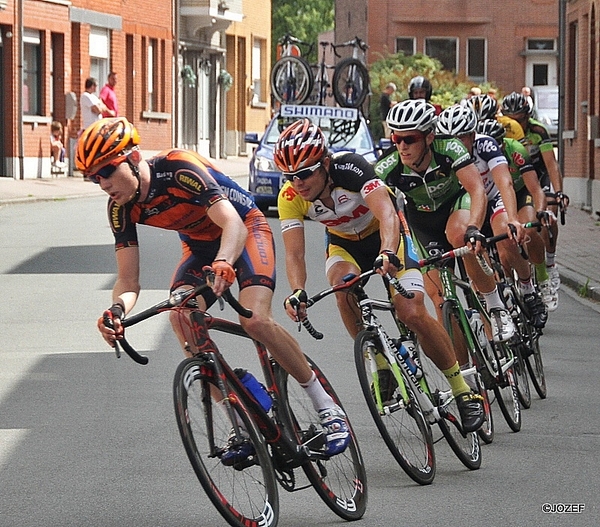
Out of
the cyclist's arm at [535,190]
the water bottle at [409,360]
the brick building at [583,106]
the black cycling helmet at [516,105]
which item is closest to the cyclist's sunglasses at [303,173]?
the water bottle at [409,360]

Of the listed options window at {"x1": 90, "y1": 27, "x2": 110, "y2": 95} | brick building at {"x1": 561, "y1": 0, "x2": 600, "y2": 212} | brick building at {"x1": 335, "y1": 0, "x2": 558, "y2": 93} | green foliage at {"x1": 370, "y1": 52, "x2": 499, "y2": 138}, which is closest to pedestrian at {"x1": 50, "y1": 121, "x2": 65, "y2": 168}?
window at {"x1": 90, "y1": 27, "x2": 110, "y2": 95}

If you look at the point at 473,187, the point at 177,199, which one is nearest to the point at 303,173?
the point at 177,199

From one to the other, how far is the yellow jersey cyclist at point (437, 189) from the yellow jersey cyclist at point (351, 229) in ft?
1.95

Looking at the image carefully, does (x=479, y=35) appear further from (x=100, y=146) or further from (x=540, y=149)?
(x=100, y=146)

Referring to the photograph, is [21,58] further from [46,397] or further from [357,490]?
[357,490]

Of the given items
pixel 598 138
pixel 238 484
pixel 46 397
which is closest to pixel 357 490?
pixel 238 484

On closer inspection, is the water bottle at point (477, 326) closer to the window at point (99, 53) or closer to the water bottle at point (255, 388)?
the water bottle at point (255, 388)

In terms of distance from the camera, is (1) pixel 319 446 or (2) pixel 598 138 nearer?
(1) pixel 319 446

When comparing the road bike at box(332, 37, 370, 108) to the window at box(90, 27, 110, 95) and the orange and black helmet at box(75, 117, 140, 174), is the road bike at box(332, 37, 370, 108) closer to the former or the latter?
the window at box(90, 27, 110, 95)

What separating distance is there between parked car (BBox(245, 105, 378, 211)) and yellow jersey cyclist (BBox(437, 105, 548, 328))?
1354 centimetres

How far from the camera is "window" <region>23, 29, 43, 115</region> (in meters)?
37.5

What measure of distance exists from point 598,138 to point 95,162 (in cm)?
2283

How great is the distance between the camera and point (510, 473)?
288 inches

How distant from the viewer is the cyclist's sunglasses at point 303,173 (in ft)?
22.7
